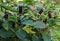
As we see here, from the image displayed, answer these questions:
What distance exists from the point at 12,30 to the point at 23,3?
0.33m

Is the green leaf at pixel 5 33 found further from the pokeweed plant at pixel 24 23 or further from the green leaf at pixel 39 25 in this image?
the green leaf at pixel 39 25

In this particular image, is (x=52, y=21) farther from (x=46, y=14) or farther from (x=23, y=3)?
(x=23, y=3)

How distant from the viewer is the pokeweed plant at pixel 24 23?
4.85ft

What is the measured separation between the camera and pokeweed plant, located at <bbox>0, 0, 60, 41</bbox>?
1.48m

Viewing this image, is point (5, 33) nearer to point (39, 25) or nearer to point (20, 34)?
point (20, 34)

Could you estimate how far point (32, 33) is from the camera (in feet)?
5.02

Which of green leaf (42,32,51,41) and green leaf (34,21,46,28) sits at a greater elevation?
green leaf (34,21,46,28)

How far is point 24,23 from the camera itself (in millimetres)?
1455

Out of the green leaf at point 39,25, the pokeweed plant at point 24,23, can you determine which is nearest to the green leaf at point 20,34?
the pokeweed plant at point 24,23

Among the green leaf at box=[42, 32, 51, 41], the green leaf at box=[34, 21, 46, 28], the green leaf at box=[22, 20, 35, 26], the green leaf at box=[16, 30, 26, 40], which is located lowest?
the green leaf at box=[42, 32, 51, 41]

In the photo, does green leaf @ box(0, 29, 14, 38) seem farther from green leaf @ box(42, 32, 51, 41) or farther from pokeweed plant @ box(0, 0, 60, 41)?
green leaf @ box(42, 32, 51, 41)

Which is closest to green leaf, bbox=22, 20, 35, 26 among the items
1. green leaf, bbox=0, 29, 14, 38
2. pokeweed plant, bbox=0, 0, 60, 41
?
pokeweed plant, bbox=0, 0, 60, 41

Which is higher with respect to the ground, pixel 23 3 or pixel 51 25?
pixel 23 3

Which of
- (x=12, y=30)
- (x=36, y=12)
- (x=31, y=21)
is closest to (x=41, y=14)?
(x=36, y=12)
